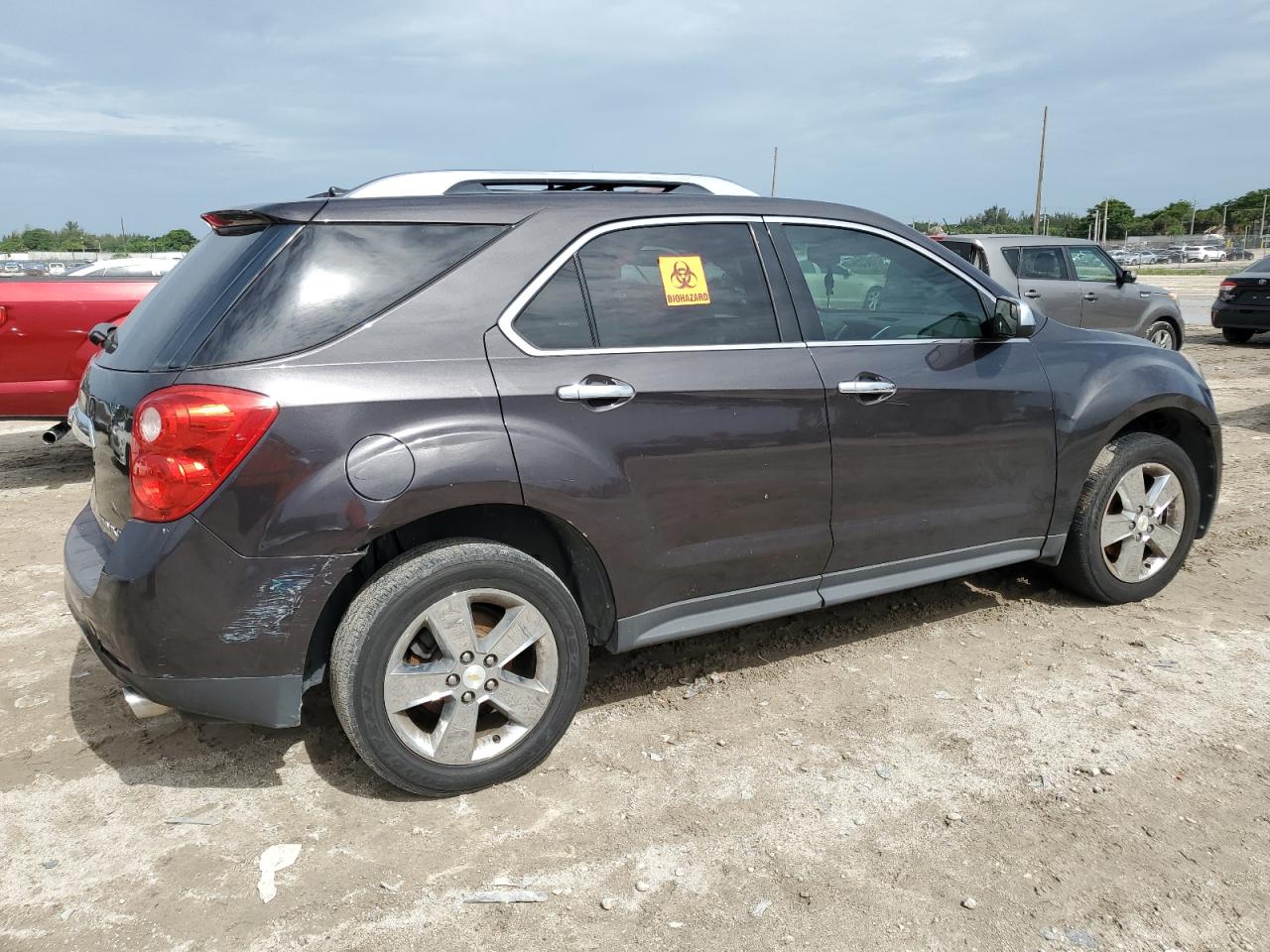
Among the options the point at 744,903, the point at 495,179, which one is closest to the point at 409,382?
the point at 495,179

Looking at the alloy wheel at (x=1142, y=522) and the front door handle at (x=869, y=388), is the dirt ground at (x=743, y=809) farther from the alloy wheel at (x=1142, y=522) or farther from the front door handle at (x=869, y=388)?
→ the front door handle at (x=869, y=388)

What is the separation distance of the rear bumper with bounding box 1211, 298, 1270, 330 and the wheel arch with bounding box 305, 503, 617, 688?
14905 millimetres

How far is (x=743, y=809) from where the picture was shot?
2979mm

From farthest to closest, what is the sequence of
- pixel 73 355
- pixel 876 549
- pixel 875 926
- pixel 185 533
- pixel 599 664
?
1. pixel 73 355
2. pixel 599 664
3. pixel 876 549
4. pixel 185 533
5. pixel 875 926

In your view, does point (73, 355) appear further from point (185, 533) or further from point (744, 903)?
point (744, 903)

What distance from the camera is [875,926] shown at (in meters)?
2.47

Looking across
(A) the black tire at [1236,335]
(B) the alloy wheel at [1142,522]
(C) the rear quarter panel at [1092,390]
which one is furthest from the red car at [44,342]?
(A) the black tire at [1236,335]

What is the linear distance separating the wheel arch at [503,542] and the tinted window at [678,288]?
61 centimetres

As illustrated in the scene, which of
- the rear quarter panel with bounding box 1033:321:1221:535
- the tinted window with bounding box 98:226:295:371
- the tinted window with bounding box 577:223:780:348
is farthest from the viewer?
the rear quarter panel with bounding box 1033:321:1221:535

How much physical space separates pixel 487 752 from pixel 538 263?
1.49m

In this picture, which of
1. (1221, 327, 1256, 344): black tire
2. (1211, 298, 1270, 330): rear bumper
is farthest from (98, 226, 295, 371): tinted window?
(1221, 327, 1256, 344): black tire

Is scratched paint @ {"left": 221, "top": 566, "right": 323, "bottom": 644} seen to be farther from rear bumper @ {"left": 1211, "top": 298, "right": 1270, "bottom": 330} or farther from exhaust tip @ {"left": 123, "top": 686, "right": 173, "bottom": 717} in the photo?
rear bumper @ {"left": 1211, "top": 298, "right": 1270, "bottom": 330}

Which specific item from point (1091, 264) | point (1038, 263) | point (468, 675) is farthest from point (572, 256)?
point (1091, 264)

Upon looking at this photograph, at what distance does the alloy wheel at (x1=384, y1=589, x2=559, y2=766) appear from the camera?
2.88 metres
